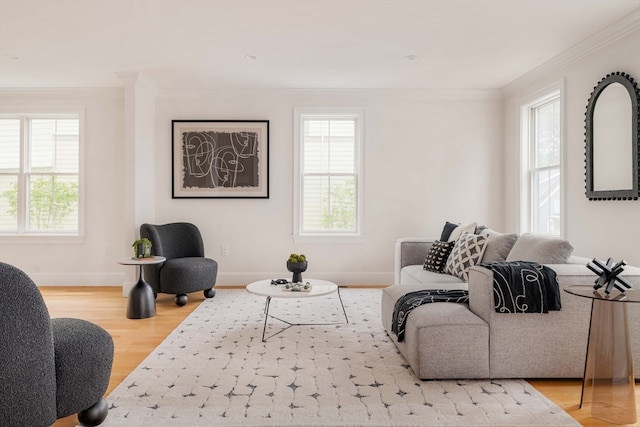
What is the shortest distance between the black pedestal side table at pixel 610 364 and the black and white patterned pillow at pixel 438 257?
188cm

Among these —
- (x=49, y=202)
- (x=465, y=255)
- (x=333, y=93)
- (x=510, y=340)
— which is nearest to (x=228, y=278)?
(x=49, y=202)

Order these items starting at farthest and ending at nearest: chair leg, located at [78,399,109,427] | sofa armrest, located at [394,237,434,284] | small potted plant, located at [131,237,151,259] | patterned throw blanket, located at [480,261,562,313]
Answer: sofa armrest, located at [394,237,434,284], small potted plant, located at [131,237,151,259], patterned throw blanket, located at [480,261,562,313], chair leg, located at [78,399,109,427]

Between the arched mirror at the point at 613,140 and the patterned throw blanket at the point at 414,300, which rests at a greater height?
the arched mirror at the point at 613,140

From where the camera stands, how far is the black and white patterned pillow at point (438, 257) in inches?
161

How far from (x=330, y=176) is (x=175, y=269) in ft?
7.54

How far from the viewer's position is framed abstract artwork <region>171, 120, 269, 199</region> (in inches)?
218

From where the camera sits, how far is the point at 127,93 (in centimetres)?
496

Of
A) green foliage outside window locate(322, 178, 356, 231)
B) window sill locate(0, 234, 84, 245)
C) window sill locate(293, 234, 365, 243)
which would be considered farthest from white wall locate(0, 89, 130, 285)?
green foliage outside window locate(322, 178, 356, 231)

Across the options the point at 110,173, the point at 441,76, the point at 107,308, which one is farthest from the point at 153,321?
the point at 441,76

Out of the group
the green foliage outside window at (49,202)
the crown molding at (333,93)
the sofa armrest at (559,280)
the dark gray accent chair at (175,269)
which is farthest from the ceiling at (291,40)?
the sofa armrest at (559,280)

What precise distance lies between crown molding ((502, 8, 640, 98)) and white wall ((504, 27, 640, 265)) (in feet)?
0.06

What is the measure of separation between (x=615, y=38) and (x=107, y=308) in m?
5.32

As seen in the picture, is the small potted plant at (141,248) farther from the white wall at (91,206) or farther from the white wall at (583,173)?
the white wall at (583,173)

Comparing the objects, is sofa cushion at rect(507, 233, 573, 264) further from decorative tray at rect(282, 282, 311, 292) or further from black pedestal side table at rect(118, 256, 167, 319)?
black pedestal side table at rect(118, 256, 167, 319)
